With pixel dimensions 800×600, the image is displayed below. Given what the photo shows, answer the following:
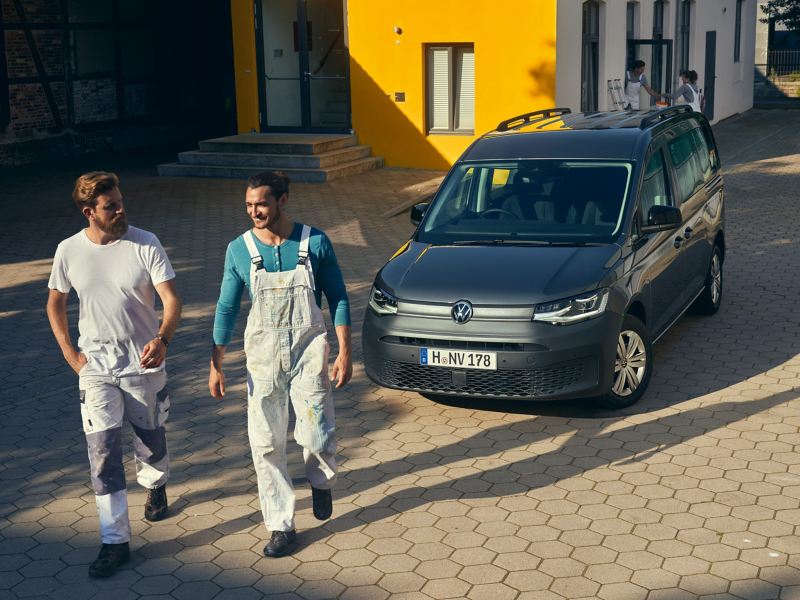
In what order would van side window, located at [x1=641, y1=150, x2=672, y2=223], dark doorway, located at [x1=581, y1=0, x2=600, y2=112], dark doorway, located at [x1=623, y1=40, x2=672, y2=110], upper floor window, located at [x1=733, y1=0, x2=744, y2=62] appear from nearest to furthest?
van side window, located at [x1=641, y1=150, x2=672, y2=223] < dark doorway, located at [x1=581, y1=0, x2=600, y2=112] < dark doorway, located at [x1=623, y1=40, x2=672, y2=110] < upper floor window, located at [x1=733, y1=0, x2=744, y2=62]

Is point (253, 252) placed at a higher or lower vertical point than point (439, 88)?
lower

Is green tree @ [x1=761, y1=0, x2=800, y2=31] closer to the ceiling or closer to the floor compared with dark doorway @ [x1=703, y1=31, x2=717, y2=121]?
closer to the ceiling

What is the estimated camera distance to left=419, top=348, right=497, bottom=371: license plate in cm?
750

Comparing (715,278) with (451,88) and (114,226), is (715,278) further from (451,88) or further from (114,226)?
(451,88)

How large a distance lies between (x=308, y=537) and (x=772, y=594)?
242 centimetres

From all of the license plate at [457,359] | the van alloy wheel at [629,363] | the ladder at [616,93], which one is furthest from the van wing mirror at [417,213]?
the ladder at [616,93]

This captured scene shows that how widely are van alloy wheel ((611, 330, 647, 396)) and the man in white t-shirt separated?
334 centimetres

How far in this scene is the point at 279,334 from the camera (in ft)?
19.3

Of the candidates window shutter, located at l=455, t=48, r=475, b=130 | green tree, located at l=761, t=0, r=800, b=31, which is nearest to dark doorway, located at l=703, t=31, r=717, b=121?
window shutter, located at l=455, t=48, r=475, b=130

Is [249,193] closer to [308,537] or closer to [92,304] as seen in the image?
[92,304]

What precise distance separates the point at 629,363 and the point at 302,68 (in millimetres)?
15784

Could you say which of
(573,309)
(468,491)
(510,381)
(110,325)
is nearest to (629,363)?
(573,309)

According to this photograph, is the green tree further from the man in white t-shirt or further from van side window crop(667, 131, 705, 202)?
the man in white t-shirt

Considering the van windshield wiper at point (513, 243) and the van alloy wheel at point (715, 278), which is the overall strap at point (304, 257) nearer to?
the van windshield wiper at point (513, 243)
